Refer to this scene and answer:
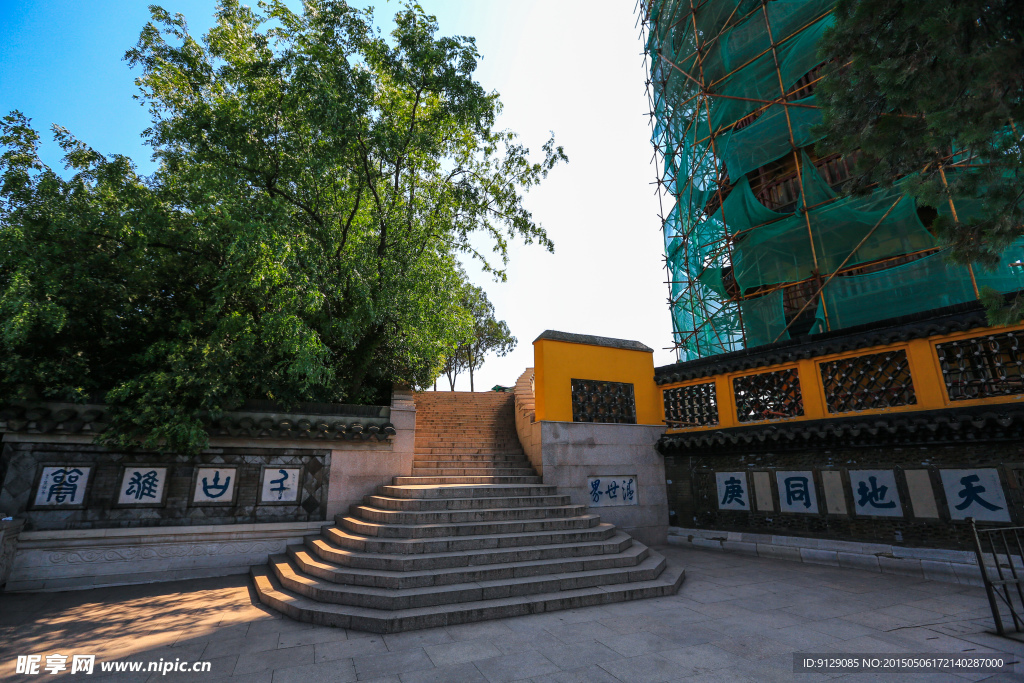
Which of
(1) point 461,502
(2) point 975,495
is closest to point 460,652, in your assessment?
(1) point 461,502

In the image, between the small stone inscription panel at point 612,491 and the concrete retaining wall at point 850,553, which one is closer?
the concrete retaining wall at point 850,553

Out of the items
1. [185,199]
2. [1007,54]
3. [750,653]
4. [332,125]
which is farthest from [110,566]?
[1007,54]

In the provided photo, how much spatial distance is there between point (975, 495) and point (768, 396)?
3279mm

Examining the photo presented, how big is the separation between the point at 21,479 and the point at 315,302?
4782 millimetres

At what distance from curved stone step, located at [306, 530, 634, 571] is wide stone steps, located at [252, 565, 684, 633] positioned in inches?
25.7

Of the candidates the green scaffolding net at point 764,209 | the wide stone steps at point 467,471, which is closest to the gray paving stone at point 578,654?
the wide stone steps at point 467,471

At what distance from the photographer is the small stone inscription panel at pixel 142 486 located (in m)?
6.82

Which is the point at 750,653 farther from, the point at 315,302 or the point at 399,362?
the point at 399,362

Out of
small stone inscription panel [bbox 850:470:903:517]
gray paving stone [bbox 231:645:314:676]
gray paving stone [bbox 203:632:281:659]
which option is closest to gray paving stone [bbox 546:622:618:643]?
gray paving stone [bbox 231:645:314:676]

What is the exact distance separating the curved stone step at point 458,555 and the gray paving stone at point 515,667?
192cm

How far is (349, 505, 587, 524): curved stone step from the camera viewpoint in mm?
6691

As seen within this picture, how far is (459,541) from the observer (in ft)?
20.3

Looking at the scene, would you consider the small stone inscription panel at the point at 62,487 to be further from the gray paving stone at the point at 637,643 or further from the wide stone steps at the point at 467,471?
the gray paving stone at the point at 637,643

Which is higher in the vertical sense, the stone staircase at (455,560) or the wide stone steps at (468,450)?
the wide stone steps at (468,450)
